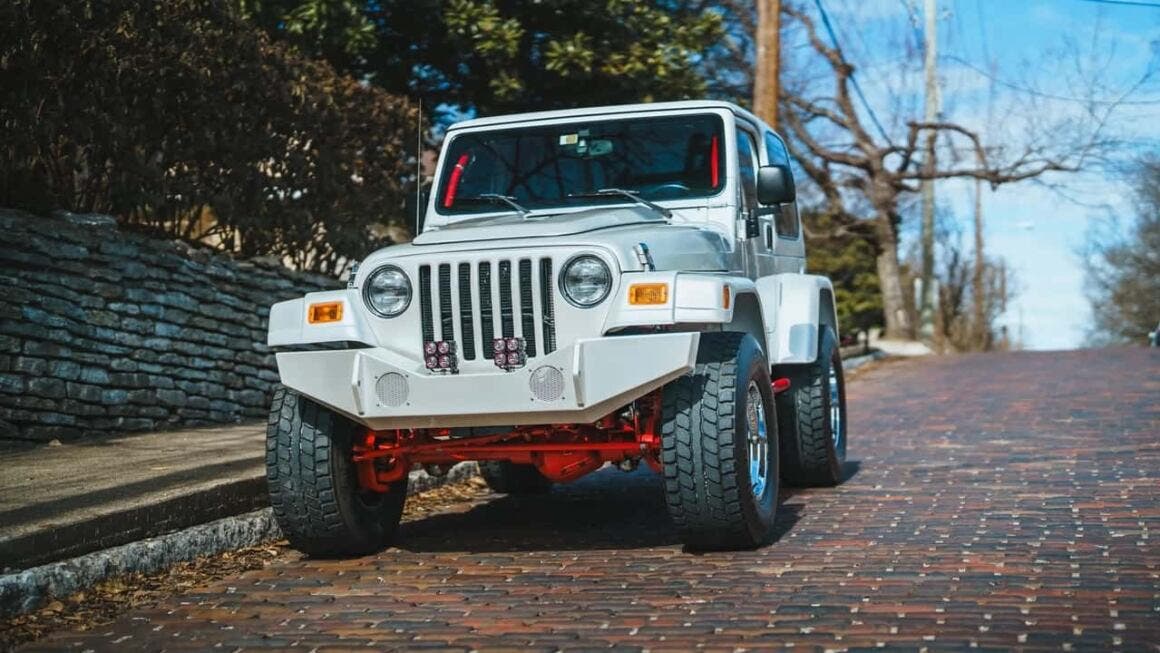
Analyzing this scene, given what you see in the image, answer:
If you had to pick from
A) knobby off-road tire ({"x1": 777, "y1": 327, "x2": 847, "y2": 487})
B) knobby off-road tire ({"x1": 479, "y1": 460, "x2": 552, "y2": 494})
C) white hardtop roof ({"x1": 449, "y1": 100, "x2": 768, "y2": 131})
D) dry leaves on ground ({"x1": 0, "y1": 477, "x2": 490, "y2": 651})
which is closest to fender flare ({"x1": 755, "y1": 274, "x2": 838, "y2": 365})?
knobby off-road tire ({"x1": 777, "y1": 327, "x2": 847, "y2": 487})

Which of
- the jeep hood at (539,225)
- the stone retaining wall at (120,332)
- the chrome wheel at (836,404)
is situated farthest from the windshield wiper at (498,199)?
the stone retaining wall at (120,332)

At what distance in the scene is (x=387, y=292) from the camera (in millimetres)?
6789

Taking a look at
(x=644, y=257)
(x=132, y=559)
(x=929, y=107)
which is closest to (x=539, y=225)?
(x=644, y=257)

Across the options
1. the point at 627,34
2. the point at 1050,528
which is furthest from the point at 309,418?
the point at 627,34

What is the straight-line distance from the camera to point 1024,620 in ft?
17.4

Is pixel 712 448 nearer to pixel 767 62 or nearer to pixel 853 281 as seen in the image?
pixel 767 62

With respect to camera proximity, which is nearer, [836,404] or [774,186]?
[774,186]

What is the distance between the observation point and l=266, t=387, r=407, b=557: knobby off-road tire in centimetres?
690

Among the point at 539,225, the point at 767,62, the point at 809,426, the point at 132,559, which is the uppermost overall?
the point at 767,62

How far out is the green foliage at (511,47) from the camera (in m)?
15.7

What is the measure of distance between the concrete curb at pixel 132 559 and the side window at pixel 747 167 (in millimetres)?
3084

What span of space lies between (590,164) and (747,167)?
36.3 inches

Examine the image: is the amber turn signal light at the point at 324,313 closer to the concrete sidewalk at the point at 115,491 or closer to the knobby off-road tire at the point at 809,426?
the concrete sidewalk at the point at 115,491

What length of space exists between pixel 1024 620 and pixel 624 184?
352 centimetres
